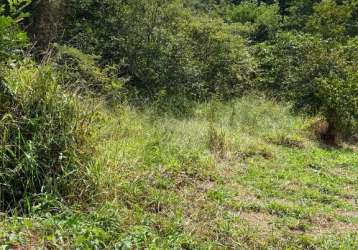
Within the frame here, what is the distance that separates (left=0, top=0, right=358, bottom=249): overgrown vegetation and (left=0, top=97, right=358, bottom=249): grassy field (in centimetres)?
2

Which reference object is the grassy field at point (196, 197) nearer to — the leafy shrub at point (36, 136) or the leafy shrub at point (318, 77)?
the leafy shrub at point (36, 136)

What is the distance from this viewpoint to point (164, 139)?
24.2ft

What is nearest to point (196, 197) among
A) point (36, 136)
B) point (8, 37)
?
point (36, 136)

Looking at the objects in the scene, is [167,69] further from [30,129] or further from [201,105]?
[30,129]

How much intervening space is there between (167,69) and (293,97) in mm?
3587

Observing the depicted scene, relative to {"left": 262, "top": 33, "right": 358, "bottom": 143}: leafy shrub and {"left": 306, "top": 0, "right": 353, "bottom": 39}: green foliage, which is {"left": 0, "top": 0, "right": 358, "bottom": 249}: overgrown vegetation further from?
{"left": 306, "top": 0, "right": 353, "bottom": 39}: green foliage

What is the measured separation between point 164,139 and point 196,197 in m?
2.09

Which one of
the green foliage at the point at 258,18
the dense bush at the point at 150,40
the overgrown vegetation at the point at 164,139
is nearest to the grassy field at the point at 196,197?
the overgrown vegetation at the point at 164,139

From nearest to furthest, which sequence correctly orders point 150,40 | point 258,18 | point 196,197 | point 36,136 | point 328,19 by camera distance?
point 36,136
point 196,197
point 150,40
point 328,19
point 258,18

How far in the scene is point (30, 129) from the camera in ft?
14.5

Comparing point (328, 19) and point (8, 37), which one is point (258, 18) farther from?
point (8, 37)

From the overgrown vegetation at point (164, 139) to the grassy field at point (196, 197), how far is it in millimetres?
21

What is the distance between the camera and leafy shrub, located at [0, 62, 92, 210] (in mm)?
4195

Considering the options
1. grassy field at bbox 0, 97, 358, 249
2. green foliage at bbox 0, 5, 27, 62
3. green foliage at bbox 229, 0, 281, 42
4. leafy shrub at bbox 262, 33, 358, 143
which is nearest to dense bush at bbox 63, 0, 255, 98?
leafy shrub at bbox 262, 33, 358, 143
